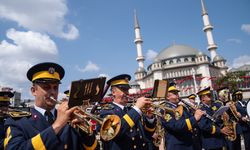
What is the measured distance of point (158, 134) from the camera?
791 centimetres

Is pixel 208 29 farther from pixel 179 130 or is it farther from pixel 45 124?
pixel 45 124

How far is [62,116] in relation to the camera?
2461 millimetres

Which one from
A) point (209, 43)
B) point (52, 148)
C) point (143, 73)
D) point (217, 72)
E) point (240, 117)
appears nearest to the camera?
point (52, 148)

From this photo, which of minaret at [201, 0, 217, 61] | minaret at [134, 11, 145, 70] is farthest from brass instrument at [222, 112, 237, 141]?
minaret at [201, 0, 217, 61]

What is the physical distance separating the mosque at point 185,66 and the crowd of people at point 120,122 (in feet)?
201

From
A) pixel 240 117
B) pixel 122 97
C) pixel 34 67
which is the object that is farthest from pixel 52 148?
pixel 240 117

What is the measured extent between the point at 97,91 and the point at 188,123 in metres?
3.24

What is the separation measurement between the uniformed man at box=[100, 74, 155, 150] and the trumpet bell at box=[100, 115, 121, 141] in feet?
2.70

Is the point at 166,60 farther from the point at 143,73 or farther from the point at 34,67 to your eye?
the point at 34,67

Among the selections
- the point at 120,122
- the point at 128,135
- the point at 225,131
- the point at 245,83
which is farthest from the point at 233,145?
the point at 245,83

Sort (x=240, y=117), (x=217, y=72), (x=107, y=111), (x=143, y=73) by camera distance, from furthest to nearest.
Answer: (x=143, y=73) → (x=217, y=72) → (x=240, y=117) → (x=107, y=111)

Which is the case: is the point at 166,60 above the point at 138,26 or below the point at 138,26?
below

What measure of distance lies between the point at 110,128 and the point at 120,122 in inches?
8.5

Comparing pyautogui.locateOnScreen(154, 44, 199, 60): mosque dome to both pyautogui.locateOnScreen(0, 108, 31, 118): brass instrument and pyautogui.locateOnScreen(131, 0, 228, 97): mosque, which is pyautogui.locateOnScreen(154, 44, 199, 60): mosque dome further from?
pyautogui.locateOnScreen(0, 108, 31, 118): brass instrument
